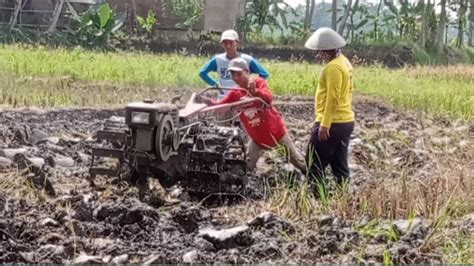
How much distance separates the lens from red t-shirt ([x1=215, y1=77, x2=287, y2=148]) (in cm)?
741

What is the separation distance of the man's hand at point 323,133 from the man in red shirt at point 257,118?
685 mm

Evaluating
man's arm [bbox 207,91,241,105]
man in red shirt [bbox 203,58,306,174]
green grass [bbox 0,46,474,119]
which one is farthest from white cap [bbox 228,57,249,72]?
green grass [bbox 0,46,474,119]

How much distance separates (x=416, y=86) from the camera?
1817 cm

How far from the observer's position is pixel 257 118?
24.5 ft

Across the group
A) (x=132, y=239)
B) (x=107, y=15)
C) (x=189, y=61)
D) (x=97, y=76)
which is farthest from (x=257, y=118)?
(x=107, y=15)

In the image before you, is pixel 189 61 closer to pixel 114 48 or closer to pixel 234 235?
pixel 114 48

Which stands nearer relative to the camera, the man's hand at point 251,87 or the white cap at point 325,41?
the white cap at point 325,41

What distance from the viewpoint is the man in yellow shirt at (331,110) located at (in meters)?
6.79

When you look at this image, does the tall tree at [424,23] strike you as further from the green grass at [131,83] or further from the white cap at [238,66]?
the white cap at [238,66]

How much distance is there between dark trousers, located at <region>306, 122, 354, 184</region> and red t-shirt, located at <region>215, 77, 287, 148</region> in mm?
564

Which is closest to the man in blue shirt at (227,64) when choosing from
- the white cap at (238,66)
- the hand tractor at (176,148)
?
the white cap at (238,66)

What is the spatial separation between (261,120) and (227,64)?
1.01m

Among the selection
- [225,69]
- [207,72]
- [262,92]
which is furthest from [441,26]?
[262,92]

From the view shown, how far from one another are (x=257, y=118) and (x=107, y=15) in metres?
18.1
